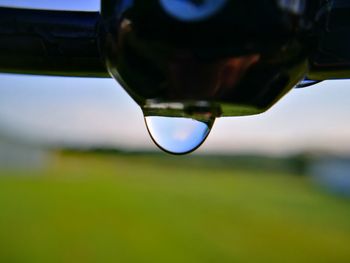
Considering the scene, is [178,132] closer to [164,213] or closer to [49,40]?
[49,40]

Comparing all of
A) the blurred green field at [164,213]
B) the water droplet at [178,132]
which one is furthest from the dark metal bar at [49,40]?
the blurred green field at [164,213]

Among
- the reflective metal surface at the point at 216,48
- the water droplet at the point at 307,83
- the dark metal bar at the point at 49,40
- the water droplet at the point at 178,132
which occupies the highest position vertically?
the reflective metal surface at the point at 216,48

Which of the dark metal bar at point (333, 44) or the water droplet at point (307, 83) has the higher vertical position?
the dark metal bar at point (333, 44)

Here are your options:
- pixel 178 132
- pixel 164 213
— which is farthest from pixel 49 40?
pixel 164 213

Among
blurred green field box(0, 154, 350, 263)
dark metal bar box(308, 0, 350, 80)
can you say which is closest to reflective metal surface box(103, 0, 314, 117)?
dark metal bar box(308, 0, 350, 80)

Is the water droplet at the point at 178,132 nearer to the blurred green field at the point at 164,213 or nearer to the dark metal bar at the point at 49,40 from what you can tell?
the dark metal bar at the point at 49,40

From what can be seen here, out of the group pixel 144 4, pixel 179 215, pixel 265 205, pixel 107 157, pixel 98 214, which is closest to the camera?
pixel 144 4

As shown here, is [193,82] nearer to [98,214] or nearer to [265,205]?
[98,214]

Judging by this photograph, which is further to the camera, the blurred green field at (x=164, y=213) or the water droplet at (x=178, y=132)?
the blurred green field at (x=164, y=213)

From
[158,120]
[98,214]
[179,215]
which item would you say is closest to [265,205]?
[179,215]
